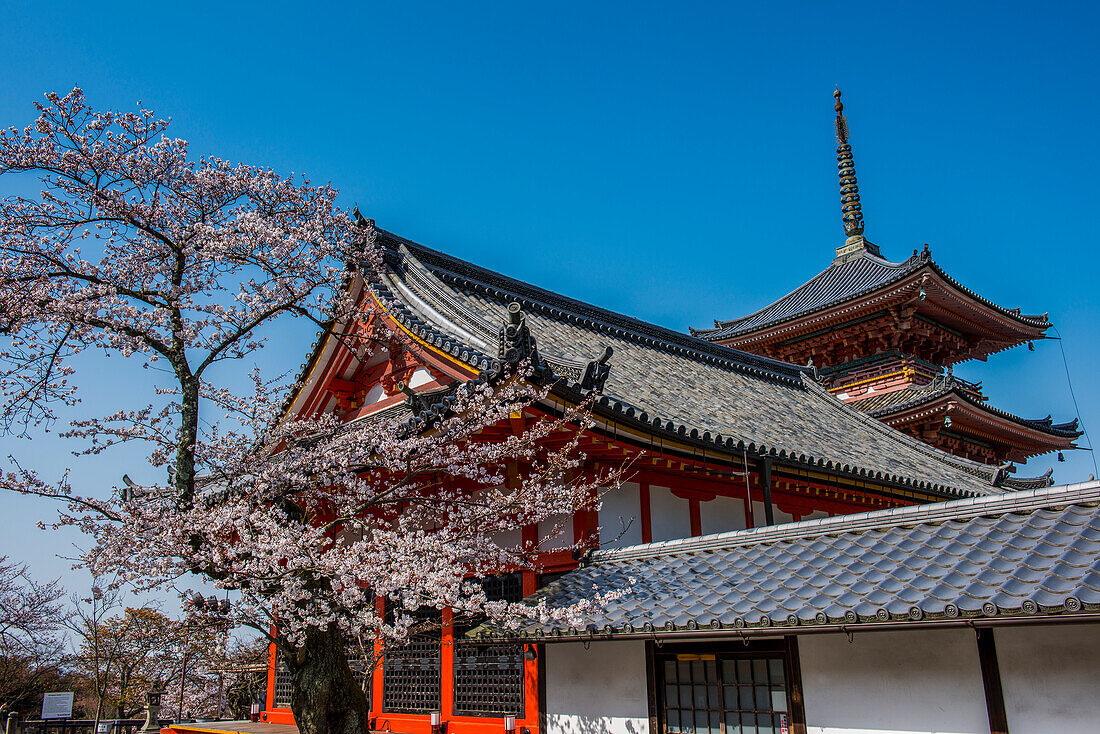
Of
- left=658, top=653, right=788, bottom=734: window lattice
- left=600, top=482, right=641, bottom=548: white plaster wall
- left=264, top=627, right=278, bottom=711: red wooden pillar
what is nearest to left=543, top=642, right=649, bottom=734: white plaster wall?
left=658, top=653, right=788, bottom=734: window lattice

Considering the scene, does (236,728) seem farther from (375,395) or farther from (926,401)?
(926,401)

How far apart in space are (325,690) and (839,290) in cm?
2358

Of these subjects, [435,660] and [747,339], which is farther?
[747,339]

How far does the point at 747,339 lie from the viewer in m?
27.3

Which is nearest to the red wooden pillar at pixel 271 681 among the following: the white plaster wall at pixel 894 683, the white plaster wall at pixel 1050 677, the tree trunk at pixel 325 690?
the tree trunk at pixel 325 690

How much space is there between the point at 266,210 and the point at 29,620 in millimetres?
21768

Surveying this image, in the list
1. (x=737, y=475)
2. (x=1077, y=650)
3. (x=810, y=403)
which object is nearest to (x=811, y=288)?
(x=810, y=403)

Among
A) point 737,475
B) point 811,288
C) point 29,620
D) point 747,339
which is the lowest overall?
point 29,620

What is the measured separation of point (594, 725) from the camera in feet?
28.3

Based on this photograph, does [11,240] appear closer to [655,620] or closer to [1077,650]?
[655,620]

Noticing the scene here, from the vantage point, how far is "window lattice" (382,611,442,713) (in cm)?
1062

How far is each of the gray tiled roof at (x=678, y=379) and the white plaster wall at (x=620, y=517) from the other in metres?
1.12

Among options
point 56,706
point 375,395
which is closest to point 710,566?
point 375,395

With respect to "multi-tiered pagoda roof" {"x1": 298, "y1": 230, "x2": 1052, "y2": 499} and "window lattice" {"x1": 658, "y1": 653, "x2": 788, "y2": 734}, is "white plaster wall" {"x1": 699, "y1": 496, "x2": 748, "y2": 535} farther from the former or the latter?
"window lattice" {"x1": 658, "y1": 653, "x2": 788, "y2": 734}
